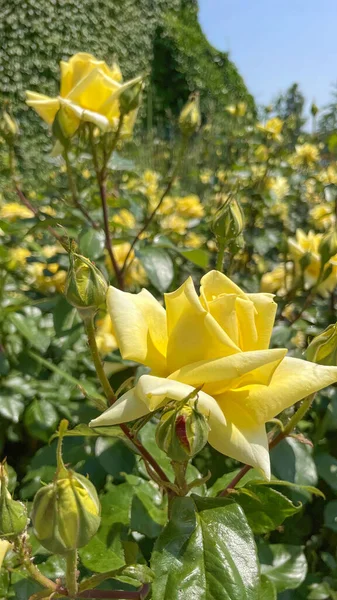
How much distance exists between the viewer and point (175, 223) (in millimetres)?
2186

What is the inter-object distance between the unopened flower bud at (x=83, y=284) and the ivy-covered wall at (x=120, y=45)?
451cm

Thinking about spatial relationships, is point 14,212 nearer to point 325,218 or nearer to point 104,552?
point 325,218

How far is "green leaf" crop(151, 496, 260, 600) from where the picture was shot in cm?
45

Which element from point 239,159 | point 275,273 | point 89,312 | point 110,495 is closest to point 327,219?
point 275,273

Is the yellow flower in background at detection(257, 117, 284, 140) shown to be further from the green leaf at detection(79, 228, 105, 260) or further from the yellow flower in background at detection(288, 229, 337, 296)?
the green leaf at detection(79, 228, 105, 260)

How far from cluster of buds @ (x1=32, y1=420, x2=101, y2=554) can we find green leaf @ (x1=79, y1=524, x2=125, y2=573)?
216mm

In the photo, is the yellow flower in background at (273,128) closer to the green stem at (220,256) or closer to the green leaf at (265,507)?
the green stem at (220,256)

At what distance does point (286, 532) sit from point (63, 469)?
0.76 metres

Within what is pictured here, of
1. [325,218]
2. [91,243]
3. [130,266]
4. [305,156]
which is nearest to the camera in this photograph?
[91,243]

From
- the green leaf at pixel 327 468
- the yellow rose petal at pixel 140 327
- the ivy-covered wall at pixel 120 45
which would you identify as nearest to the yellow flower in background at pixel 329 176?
the green leaf at pixel 327 468

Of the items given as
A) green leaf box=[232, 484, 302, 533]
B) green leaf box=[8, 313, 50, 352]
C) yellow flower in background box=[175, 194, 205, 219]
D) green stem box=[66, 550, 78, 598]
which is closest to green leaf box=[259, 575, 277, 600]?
green leaf box=[232, 484, 302, 533]

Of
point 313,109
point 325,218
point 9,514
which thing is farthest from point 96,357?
point 313,109

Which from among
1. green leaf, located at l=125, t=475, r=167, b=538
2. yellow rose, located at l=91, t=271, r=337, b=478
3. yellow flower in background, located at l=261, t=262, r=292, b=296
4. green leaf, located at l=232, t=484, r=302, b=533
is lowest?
green leaf, located at l=125, t=475, r=167, b=538

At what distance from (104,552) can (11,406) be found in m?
0.52
